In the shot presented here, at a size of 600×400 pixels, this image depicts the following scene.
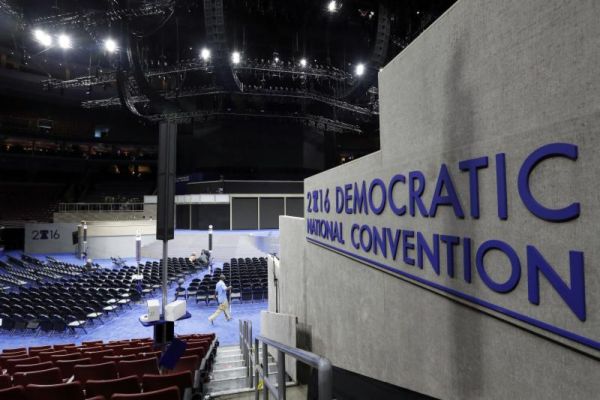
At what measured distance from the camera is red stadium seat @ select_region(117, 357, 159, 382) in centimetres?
514

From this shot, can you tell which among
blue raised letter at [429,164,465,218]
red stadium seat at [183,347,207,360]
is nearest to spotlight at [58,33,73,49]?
red stadium seat at [183,347,207,360]

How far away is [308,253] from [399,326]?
11.2ft

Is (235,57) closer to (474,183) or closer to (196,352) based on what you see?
(196,352)

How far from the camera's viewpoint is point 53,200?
105ft

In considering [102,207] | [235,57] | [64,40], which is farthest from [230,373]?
[102,207]

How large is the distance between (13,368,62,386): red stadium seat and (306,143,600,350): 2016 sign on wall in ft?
14.2

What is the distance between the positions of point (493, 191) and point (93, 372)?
5.39 metres

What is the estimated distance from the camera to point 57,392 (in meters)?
3.85

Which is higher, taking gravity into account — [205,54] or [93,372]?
[205,54]

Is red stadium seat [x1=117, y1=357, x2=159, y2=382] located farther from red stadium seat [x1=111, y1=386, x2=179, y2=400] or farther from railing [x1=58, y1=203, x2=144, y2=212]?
railing [x1=58, y1=203, x2=144, y2=212]

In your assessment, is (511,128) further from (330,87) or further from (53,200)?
(53,200)

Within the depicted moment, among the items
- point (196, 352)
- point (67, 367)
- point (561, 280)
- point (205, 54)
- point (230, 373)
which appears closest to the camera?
point (561, 280)

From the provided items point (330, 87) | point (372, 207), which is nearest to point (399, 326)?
point (372, 207)

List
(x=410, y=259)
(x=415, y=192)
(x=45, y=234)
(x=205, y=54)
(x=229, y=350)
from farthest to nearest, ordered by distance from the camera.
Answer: (x=45, y=234), (x=205, y=54), (x=229, y=350), (x=410, y=259), (x=415, y=192)
